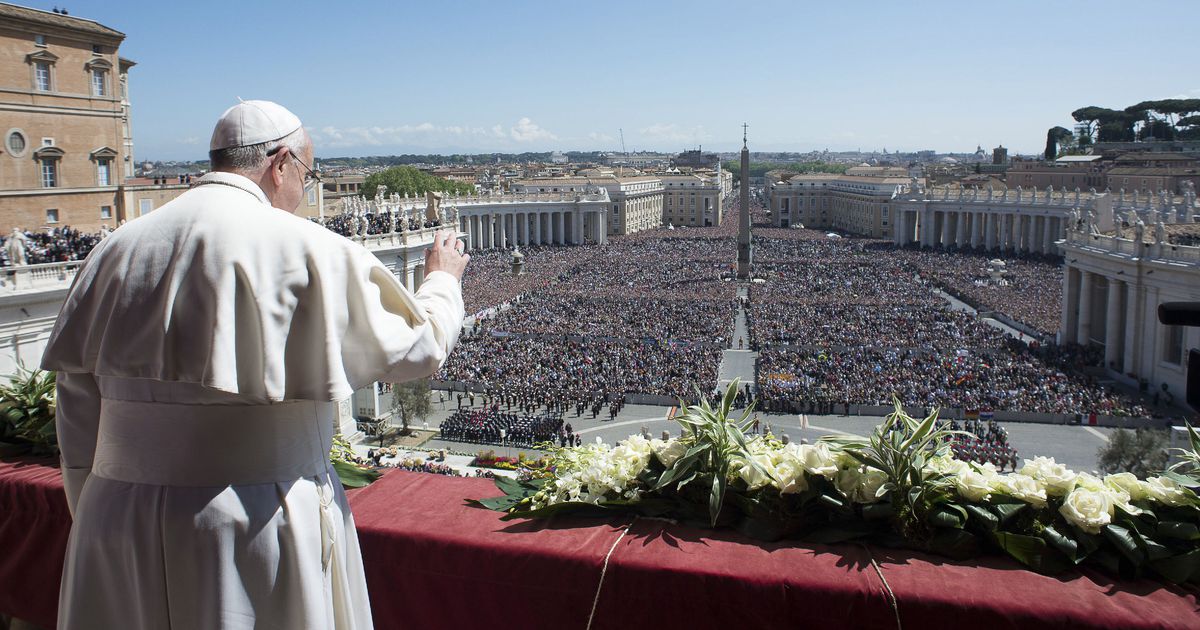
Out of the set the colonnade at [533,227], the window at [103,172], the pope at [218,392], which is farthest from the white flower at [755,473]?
the colonnade at [533,227]

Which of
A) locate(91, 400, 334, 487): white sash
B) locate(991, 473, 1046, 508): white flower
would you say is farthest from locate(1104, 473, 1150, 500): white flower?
locate(91, 400, 334, 487): white sash

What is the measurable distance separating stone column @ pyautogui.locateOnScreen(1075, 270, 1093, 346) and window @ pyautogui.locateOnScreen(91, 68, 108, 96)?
34562 millimetres

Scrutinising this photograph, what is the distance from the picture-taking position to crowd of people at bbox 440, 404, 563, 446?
2322cm

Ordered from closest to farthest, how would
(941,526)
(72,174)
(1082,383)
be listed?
1. (941,526)
2. (72,174)
3. (1082,383)

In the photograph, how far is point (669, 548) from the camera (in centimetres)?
322

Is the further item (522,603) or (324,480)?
(522,603)

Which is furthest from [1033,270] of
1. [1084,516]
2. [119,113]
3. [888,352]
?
[1084,516]

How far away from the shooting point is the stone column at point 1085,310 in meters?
35.5

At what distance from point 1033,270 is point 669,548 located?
63.7 metres

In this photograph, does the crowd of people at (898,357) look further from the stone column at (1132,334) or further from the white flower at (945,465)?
the white flower at (945,465)

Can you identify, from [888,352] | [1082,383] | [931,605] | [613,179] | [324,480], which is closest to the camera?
[324,480]

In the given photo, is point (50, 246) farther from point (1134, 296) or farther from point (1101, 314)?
point (1101, 314)

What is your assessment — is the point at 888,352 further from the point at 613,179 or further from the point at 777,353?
the point at 613,179

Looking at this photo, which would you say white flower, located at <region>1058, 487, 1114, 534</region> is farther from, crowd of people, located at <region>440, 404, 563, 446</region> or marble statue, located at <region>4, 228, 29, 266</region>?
crowd of people, located at <region>440, 404, 563, 446</region>
